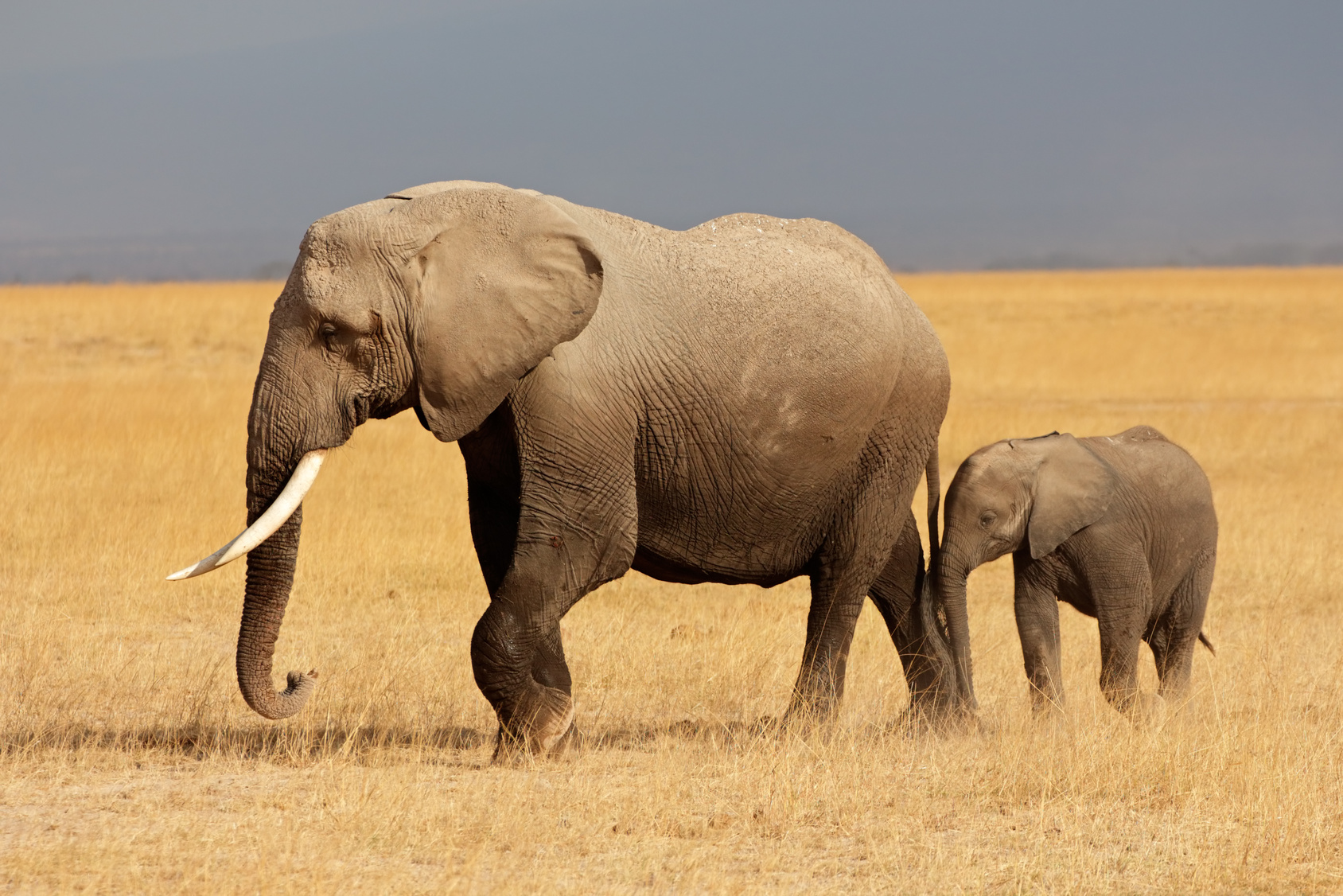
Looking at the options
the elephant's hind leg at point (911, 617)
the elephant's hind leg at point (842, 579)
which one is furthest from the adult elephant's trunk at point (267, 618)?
the elephant's hind leg at point (911, 617)

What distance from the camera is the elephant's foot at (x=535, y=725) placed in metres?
6.62

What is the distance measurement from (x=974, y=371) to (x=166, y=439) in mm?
18577

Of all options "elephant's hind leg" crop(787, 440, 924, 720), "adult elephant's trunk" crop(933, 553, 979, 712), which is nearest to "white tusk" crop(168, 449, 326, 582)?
"elephant's hind leg" crop(787, 440, 924, 720)

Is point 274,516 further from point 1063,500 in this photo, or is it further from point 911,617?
point 1063,500

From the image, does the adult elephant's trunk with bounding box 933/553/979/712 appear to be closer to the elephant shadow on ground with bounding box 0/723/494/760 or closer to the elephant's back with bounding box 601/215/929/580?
the elephant's back with bounding box 601/215/929/580

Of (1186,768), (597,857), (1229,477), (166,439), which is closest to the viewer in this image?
(597,857)

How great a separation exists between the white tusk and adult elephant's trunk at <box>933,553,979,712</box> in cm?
330

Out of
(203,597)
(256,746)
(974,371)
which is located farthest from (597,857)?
(974,371)

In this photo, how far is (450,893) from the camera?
4.77 meters

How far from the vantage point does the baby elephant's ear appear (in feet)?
25.7

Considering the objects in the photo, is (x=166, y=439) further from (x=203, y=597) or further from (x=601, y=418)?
(x=601, y=418)

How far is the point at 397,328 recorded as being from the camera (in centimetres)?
611

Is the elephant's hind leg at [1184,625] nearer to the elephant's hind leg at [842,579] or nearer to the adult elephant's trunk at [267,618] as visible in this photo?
the elephant's hind leg at [842,579]

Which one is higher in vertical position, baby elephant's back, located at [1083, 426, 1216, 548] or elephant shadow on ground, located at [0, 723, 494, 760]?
baby elephant's back, located at [1083, 426, 1216, 548]
